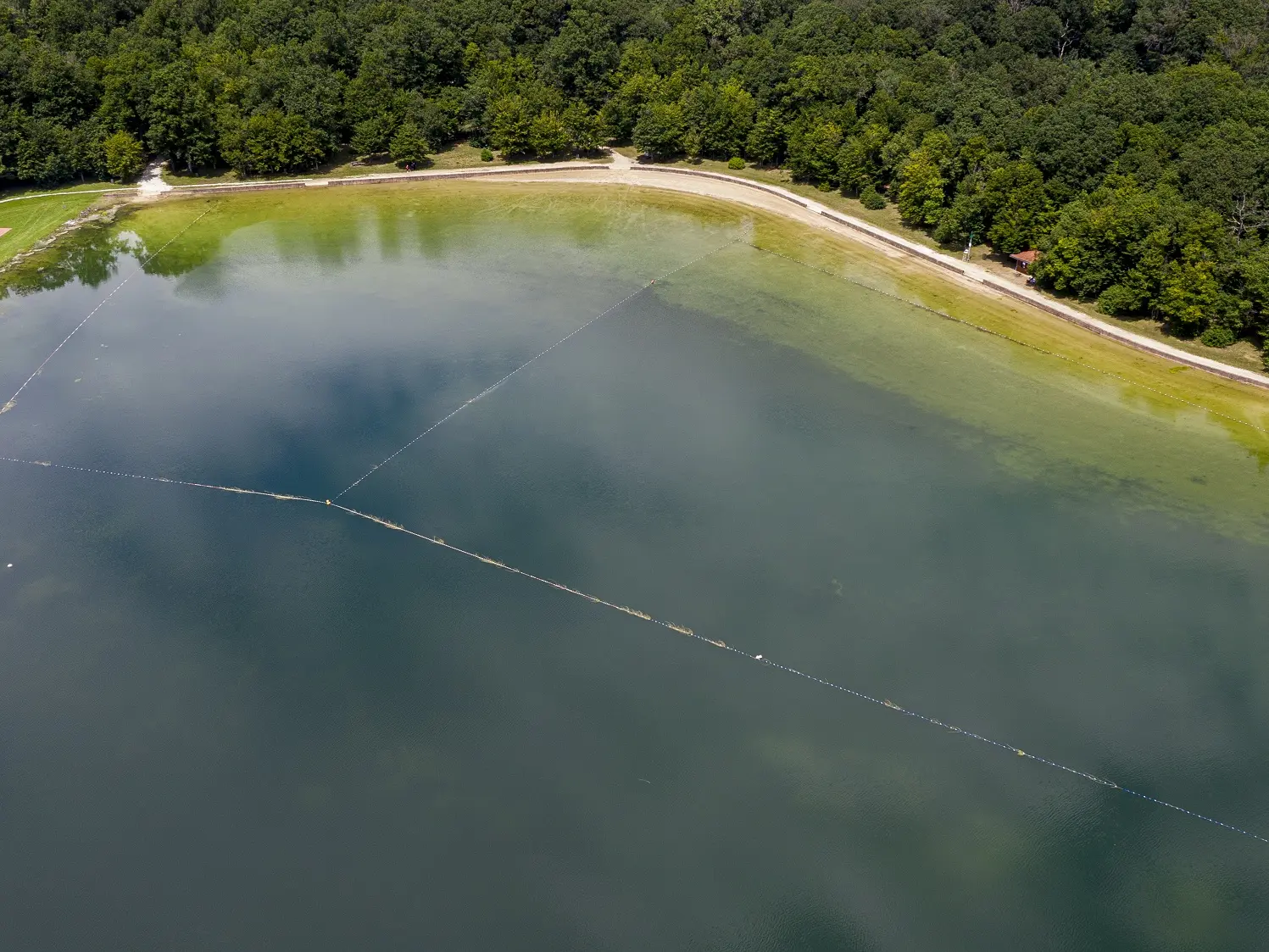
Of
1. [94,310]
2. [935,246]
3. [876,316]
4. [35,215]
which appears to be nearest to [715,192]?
[935,246]

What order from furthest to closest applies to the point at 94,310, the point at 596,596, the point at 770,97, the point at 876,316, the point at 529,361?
the point at 770,97, the point at 94,310, the point at 876,316, the point at 529,361, the point at 596,596

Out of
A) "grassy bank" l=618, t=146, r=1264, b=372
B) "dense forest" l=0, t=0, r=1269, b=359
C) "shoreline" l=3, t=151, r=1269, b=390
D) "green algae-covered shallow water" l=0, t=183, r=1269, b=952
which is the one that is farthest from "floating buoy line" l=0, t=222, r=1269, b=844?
"dense forest" l=0, t=0, r=1269, b=359

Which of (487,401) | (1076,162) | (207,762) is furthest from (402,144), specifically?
(207,762)

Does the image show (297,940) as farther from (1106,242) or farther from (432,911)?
(1106,242)

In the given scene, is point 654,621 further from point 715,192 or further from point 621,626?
point 715,192

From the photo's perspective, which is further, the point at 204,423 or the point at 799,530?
the point at 204,423

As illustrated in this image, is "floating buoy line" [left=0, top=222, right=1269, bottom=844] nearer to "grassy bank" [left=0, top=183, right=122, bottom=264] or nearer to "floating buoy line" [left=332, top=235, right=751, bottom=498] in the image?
"floating buoy line" [left=332, top=235, right=751, bottom=498]
